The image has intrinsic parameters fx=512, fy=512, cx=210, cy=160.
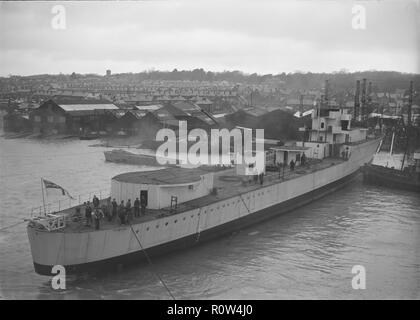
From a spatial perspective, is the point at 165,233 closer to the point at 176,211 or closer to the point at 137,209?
the point at 176,211

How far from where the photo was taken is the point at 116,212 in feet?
52.1

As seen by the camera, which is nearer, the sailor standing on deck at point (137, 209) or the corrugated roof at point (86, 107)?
the sailor standing on deck at point (137, 209)

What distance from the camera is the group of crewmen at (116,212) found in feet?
49.8

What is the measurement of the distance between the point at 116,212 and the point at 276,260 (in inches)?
215

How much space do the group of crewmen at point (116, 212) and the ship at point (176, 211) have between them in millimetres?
193

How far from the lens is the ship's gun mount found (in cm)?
1434

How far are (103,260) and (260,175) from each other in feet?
31.3

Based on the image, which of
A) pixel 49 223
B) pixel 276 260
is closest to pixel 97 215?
pixel 49 223

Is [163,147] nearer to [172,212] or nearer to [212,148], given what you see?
[212,148]

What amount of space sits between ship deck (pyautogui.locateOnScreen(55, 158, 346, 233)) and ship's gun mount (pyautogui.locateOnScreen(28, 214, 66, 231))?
8.0 inches

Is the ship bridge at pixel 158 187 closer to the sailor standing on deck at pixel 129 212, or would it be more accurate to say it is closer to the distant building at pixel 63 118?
the sailor standing on deck at pixel 129 212

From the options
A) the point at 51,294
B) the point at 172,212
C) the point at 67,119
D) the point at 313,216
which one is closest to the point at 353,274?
the point at 172,212

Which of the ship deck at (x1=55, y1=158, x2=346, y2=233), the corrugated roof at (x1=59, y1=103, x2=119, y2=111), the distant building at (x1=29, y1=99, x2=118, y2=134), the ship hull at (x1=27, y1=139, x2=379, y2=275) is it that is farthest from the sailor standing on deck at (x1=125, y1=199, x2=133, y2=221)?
the corrugated roof at (x1=59, y1=103, x2=119, y2=111)

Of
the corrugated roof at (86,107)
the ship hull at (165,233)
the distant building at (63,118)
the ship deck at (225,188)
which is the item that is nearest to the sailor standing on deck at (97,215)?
the ship deck at (225,188)
